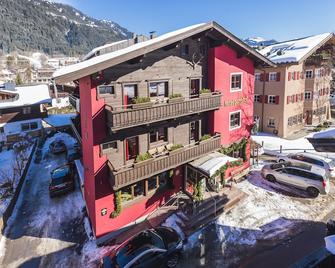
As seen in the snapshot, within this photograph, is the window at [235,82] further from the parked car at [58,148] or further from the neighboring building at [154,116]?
the parked car at [58,148]

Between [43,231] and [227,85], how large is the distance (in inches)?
658

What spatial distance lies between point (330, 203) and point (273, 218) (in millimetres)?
5072

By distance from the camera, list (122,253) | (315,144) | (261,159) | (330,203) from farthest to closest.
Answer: (261,159), (330,203), (122,253), (315,144)

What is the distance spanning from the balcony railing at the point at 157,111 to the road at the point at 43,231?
760 centimetres

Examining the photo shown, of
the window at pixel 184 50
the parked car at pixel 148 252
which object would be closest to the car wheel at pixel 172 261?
the parked car at pixel 148 252

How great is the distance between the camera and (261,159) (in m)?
25.8

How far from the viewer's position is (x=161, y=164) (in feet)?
48.1

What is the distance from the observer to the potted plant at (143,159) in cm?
1366

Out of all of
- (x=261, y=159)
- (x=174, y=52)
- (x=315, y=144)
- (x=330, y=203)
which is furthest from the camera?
(x=261, y=159)

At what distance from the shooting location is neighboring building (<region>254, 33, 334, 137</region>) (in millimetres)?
31625

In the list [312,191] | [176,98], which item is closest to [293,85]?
[312,191]

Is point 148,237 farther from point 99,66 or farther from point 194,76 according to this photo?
point 194,76

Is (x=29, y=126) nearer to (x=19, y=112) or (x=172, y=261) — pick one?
(x=19, y=112)

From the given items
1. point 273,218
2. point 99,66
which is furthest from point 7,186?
point 273,218
